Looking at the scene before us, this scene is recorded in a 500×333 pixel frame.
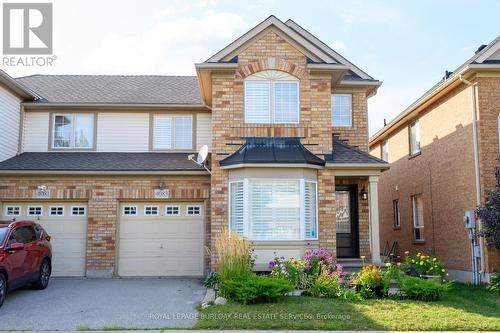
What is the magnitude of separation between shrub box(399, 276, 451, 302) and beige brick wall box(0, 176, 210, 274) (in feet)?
20.7

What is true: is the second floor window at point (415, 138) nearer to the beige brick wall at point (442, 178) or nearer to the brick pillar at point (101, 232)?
the beige brick wall at point (442, 178)

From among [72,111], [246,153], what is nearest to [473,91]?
[246,153]

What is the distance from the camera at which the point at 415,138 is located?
1841 centimetres

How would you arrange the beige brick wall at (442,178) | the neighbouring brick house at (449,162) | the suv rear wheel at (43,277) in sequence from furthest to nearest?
the beige brick wall at (442,178)
the neighbouring brick house at (449,162)
the suv rear wheel at (43,277)

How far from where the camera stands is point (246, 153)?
42.8 ft

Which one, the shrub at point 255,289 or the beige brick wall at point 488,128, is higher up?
the beige brick wall at point 488,128

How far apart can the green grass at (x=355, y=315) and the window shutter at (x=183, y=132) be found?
7.31 m

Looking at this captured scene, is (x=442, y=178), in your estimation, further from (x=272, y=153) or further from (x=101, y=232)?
(x=101, y=232)

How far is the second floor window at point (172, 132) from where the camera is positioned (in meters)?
16.0

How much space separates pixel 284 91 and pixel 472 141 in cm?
525

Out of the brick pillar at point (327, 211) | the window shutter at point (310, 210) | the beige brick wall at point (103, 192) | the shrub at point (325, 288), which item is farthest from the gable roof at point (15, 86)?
the shrub at point (325, 288)

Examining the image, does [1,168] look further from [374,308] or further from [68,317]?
[374,308]

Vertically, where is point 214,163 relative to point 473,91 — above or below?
below

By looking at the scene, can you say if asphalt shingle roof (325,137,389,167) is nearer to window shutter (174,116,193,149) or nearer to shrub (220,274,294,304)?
shrub (220,274,294,304)
